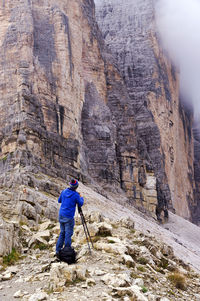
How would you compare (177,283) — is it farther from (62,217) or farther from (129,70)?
(129,70)

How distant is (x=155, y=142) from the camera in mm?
70750

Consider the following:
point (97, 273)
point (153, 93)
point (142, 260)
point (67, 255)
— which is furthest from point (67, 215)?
point (153, 93)

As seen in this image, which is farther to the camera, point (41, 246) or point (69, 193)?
point (41, 246)

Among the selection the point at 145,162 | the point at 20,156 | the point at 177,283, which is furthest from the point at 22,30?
the point at 177,283

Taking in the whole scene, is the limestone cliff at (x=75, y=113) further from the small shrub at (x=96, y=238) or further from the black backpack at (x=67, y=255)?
the black backpack at (x=67, y=255)

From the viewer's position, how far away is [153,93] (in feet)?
248

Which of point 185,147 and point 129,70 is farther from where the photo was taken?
point 185,147

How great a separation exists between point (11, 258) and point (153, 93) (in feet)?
220

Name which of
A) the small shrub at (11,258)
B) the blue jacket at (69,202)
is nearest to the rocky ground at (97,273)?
the small shrub at (11,258)

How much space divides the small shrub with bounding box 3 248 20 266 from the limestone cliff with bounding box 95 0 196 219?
56122 millimetres

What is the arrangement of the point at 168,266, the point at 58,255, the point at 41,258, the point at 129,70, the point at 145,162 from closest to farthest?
1. the point at 58,255
2. the point at 41,258
3. the point at 168,266
4. the point at 145,162
5. the point at 129,70

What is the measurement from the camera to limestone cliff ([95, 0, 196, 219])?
71.9 metres

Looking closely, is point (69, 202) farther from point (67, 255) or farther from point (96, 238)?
point (96, 238)

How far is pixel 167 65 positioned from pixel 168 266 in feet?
255
